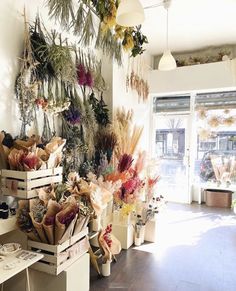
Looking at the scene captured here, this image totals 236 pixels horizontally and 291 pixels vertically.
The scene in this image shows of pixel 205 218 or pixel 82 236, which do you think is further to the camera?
pixel 205 218

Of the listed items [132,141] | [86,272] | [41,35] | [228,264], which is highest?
[41,35]

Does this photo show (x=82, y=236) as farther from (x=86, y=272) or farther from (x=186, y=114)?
(x=186, y=114)

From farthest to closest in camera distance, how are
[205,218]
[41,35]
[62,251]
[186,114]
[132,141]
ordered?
[186,114]
[205,218]
[132,141]
[41,35]
[62,251]

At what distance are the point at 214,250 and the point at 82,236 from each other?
1.92 meters

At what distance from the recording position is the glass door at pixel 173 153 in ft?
18.5

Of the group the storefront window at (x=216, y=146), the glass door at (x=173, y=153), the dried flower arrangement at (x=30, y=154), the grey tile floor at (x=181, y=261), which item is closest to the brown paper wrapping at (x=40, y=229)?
the dried flower arrangement at (x=30, y=154)

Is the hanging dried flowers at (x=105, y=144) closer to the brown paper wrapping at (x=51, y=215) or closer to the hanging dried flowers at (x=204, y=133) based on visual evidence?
the brown paper wrapping at (x=51, y=215)

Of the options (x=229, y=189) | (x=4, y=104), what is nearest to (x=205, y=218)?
(x=229, y=189)

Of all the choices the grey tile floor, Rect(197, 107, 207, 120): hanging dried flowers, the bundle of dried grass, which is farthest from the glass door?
the bundle of dried grass

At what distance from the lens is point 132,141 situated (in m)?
3.68

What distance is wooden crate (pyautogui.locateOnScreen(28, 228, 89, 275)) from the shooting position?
1.83 meters

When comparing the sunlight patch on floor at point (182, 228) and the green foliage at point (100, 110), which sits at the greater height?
the green foliage at point (100, 110)

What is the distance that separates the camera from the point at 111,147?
11.1ft

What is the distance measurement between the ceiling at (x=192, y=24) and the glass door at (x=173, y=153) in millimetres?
1578
